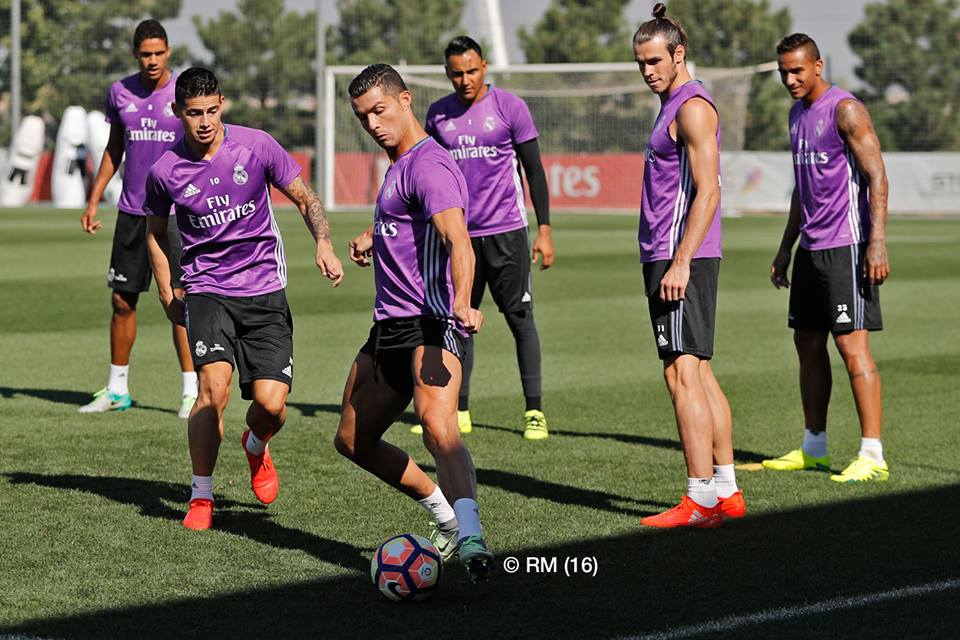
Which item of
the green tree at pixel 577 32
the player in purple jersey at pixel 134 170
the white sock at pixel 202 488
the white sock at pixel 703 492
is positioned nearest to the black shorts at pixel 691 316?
the white sock at pixel 703 492

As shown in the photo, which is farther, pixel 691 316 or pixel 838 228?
pixel 838 228

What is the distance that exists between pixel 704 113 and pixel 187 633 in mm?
3022

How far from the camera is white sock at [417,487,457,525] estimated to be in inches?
221

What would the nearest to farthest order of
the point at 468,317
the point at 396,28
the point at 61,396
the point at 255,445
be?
1. the point at 468,317
2. the point at 255,445
3. the point at 61,396
4. the point at 396,28

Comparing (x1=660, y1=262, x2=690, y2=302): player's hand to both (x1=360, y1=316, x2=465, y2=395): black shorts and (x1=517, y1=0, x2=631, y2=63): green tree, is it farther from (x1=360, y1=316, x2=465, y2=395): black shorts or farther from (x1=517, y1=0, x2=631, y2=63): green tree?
(x1=517, y1=0, x2=631, y2=63): green tree

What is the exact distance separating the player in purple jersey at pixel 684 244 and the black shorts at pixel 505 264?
2432 millimetres

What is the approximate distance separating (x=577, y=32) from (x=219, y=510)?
48.5 meters

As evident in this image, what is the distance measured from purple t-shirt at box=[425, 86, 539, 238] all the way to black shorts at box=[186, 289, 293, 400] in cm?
251

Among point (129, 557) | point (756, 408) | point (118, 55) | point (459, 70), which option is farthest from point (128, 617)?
point (118, 55)

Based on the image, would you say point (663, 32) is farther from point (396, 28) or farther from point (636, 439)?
point (396, 28)

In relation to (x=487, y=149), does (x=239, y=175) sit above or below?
below

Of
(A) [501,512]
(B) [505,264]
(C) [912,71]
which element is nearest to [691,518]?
(A) [501,512]

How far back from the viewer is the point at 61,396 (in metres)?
9.91

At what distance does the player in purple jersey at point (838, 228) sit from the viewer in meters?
7.29
